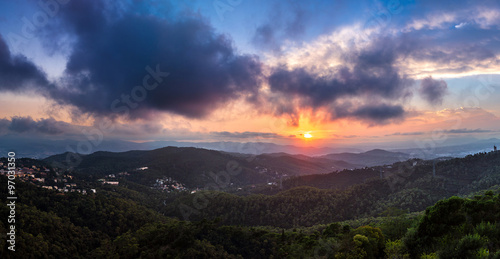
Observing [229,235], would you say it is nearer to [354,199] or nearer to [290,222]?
[290,222]

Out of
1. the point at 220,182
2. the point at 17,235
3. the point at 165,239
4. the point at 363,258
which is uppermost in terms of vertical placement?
the point at 363,258

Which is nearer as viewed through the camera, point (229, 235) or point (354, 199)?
point (229, 235)

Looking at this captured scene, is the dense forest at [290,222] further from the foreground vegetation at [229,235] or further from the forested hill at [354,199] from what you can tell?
the forested hill at [354,199]

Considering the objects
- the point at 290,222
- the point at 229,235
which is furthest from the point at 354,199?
the point at 229,235

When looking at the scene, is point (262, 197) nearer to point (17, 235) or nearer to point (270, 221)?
point (270, 221)

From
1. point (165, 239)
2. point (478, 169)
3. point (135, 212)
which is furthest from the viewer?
point (478, 169)

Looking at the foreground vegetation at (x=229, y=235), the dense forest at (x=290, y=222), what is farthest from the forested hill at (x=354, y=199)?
the foreground vegetation at (x=229, y=235)

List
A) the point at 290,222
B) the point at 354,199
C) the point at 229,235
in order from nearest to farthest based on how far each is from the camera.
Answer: the point at 229,235 < the point at 290,222 < the point at 354,199

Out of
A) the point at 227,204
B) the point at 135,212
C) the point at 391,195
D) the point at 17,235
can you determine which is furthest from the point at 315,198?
the point at 17,235
